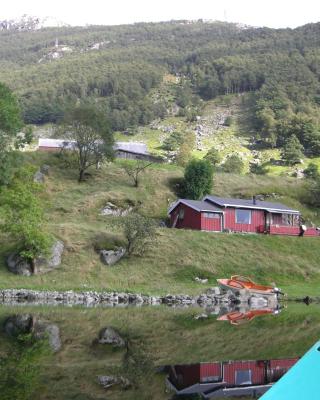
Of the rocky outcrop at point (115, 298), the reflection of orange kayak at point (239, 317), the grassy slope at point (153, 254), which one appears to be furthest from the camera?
the grassy slope at point (153, 254)

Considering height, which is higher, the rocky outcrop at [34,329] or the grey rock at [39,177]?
the rocky outcrop at [34,329]

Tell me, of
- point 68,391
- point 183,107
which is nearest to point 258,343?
point 68,391

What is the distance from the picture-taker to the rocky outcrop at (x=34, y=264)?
42.7 meters

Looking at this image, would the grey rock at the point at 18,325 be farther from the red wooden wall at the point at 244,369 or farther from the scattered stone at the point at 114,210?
the scattered stone at the point at 114,210

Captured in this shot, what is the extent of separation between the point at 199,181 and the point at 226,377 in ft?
Result: 170

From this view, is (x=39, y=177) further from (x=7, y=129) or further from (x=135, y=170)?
(x=135, y=170)

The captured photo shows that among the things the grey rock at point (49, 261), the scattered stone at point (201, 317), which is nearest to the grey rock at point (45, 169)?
the grey rock at point (49, 261)

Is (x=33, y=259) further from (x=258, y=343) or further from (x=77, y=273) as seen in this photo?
(x=258, y=343)

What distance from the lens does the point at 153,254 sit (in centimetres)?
4791

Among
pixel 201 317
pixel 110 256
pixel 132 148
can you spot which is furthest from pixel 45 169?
pixel 201 317

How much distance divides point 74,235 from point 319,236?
25.8m

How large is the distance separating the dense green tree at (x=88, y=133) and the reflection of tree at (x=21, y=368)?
150 ft

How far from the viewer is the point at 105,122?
213ft

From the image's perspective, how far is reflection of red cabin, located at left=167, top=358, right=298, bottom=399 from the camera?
1298 cm
